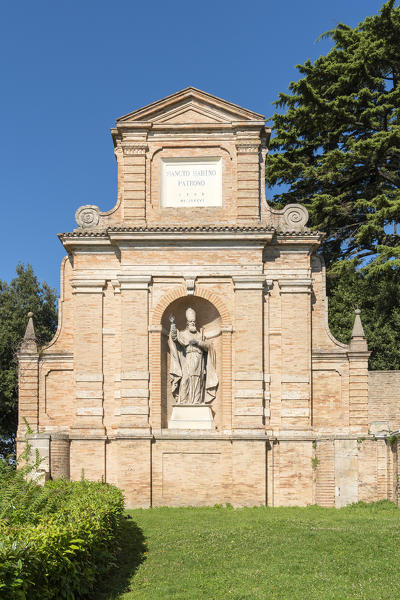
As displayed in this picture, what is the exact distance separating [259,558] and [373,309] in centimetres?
1584

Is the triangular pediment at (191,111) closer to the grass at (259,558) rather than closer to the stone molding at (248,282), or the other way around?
the stone molding at (248,282)

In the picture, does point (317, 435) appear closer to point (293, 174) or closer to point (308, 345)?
point (308, 345)

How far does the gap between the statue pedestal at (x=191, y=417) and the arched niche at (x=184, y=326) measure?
24 centimetres

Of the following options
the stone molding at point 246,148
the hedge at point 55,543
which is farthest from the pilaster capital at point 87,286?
the hedge at point 55,543

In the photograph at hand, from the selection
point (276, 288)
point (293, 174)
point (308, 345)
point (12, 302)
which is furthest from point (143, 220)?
point (12, 302)

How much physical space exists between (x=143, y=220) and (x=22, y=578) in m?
14.1

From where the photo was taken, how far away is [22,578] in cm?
831

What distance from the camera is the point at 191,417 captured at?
20984 mm

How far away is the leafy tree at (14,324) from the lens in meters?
30.1

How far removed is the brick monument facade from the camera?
Answer: 20250mm

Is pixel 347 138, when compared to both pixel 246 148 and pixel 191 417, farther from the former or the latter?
pixel 191 417

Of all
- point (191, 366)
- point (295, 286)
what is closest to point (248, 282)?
point (295, 286)

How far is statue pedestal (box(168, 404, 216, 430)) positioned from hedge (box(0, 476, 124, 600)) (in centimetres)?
706

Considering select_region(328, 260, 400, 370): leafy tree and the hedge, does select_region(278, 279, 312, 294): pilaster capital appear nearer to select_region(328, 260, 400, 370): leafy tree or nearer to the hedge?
select_region(328, 260, 400, 370): leafy tree
